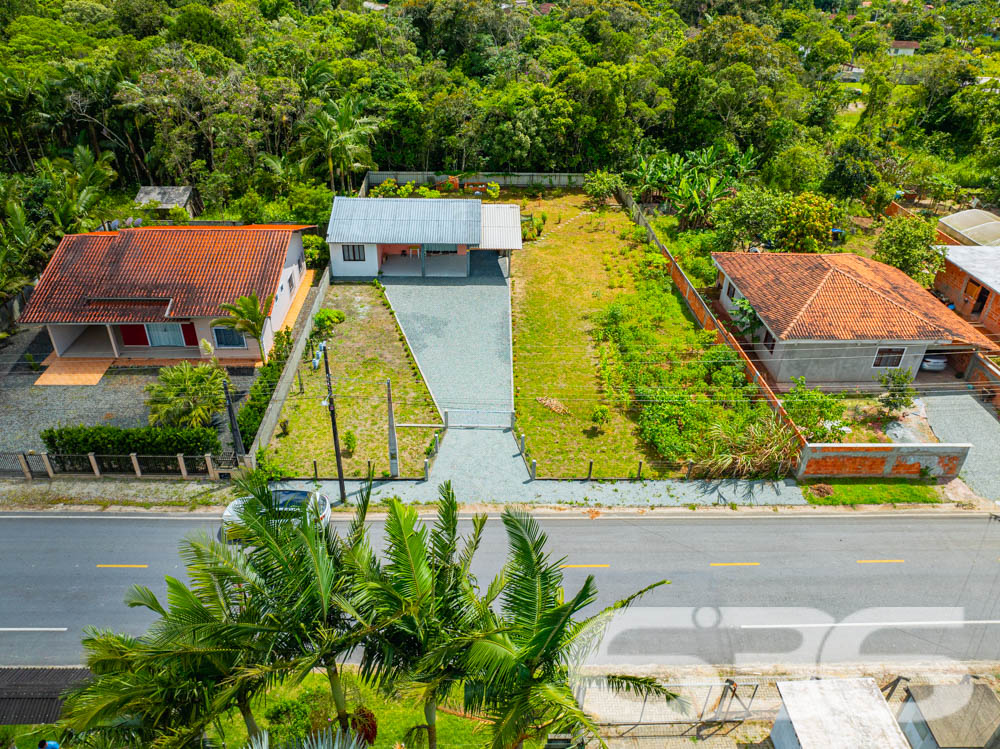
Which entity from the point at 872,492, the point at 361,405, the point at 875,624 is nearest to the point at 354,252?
the point at 361,405

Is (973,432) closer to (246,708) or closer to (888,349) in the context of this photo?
(888,349)

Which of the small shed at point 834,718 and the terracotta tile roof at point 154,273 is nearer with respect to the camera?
the small shed at point 834,718

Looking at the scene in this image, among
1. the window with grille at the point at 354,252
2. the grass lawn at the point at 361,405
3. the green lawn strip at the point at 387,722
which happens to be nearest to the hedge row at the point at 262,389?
the grass lawn at the point at 361,405

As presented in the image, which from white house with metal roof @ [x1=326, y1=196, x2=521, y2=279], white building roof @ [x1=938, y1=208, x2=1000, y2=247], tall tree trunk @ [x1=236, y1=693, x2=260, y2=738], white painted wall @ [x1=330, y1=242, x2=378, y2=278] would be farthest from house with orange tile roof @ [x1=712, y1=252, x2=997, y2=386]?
tall tree trunk @ [x1=236, y1=693, x2=260, y2=738]

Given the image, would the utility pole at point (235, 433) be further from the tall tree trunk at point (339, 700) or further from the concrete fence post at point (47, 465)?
the tall tree trunk at point (339, 700)

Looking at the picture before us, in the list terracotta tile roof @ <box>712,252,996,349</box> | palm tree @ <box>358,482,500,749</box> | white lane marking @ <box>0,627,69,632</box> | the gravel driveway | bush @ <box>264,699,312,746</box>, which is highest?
palm tree @ <box>358,482,500,749</box>

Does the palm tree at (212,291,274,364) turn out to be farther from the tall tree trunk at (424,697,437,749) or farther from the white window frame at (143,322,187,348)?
the tall tree trunk at (424,697,437,749)
